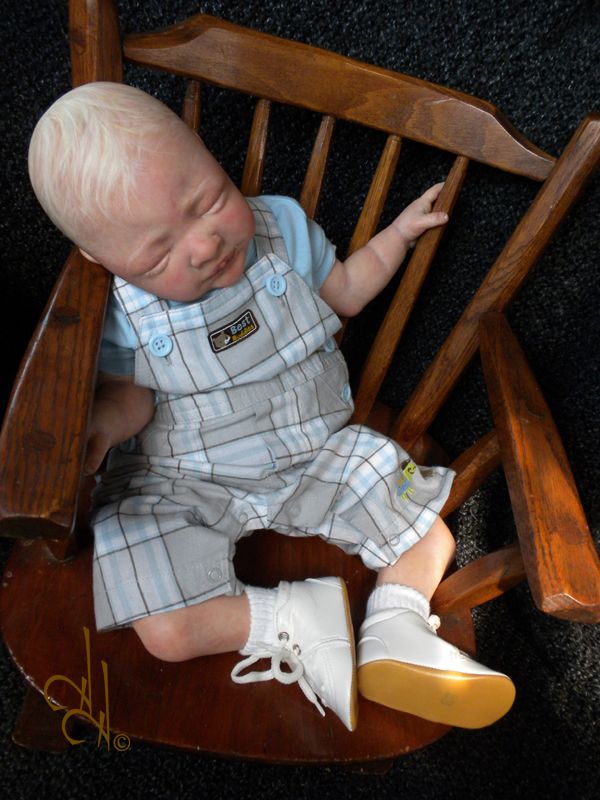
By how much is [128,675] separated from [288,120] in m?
0.64

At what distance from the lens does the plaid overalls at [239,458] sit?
2.25 feet

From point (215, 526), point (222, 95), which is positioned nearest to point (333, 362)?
point (215, 526)

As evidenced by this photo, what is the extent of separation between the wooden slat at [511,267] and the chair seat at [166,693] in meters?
0.26

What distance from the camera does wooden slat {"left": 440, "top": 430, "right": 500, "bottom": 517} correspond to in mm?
764

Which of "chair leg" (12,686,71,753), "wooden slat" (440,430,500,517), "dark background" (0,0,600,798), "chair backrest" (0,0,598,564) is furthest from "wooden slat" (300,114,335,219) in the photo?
"chair leg" (12,686,71,753)

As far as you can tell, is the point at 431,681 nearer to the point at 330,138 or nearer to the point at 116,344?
the point at 116,344

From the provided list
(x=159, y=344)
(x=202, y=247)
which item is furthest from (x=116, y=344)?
(x=202, y=247)

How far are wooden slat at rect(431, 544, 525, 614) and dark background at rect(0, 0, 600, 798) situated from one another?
0.72ft

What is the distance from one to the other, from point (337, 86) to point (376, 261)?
19 cm

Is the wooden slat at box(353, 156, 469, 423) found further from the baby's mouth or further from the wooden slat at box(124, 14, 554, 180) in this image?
the baby's mouth

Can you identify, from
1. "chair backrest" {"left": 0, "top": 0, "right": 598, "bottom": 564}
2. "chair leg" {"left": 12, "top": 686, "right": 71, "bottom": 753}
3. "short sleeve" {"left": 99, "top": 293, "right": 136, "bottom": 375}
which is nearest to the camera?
"chair backrest" {"left": 0, "top": 0, "right": 598, "bottom": 564}

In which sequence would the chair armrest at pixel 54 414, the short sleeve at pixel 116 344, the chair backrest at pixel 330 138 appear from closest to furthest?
1. the chair armrest at pixel 54 414
2. the chair backrest at pixel 330 138
3. the short sleeve at pixel 116 344

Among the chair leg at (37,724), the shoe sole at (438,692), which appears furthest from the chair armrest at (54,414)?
the chair leg at (37,724)

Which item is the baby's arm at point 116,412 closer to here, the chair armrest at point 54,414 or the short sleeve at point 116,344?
the short sleeve at point 116,344
